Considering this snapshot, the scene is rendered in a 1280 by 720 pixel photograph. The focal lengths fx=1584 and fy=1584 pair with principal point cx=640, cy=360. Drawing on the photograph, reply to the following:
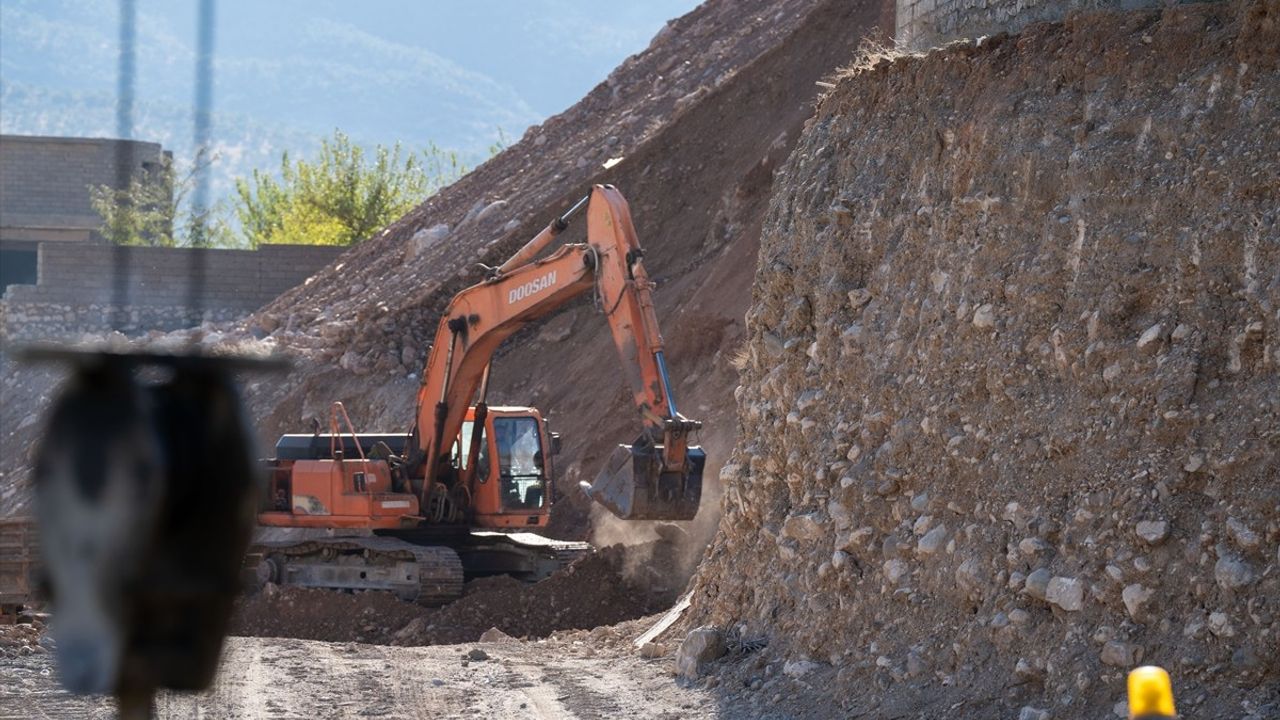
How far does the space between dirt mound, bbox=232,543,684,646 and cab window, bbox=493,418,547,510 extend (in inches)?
45.9

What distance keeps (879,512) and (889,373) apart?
0.97m

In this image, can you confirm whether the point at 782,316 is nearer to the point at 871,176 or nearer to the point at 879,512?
the point at 871,176

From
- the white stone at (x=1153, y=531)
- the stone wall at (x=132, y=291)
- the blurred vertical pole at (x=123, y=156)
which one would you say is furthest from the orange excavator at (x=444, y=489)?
the stone wall at (x=132, y=291)

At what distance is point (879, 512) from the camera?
956 cm

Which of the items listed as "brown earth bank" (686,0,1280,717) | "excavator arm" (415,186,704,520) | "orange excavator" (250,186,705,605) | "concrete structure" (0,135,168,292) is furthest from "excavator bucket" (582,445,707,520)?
"concrete structure" (0,135,168,292)

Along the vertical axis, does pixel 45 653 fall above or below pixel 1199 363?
below

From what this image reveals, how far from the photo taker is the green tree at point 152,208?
1746 inches

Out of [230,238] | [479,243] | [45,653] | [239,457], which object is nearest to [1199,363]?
[239,457]

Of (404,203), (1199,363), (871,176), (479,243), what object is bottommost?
(1199,363)

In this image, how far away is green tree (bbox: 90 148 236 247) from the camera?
4434 centimetres

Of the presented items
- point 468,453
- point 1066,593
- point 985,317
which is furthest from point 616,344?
point 1066,593

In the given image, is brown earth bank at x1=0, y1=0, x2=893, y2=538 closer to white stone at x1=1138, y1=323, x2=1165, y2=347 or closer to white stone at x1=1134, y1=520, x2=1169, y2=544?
white stone at x1=1138, y1=323, x2=1165, y2=347

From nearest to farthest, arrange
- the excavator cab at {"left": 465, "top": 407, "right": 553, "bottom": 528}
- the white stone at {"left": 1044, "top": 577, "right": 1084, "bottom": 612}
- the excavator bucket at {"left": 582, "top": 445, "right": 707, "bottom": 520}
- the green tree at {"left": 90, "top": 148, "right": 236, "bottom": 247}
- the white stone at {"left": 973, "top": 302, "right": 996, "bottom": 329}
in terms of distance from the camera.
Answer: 1. the white stone at {"left": 1044, "top": 577, "right": 1084, "bottom": 612}
2. the white stone at {"left": 973, "top": 302, "right": 996, "bottom": 329}
3. the excavator bucket at {"left": 582, "top": 445, "right": 707, "bottom": 520}
4. the excavator cab at {"left": 465, "top": 407, "right": 553, "bottom": 528}
5. the green tree at {"left": 90, "top": 148, "right": 236, "bottom": 247}

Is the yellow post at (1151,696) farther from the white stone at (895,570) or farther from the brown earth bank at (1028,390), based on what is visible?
the white stone at (895,570)
